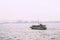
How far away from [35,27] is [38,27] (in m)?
2.25

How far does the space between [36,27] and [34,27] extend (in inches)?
51.7

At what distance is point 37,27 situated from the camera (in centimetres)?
8169

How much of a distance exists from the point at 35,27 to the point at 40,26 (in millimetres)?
3395

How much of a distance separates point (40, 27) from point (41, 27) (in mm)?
470

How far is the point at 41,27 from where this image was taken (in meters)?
80.6

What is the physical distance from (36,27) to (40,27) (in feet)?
7.92

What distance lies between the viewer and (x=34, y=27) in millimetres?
83062

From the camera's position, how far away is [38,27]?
81.1 meters

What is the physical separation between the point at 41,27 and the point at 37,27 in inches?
83.6

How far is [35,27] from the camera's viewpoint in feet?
272

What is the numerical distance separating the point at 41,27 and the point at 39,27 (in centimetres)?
93

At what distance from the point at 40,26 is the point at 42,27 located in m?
1.08

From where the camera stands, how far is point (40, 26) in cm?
8038
